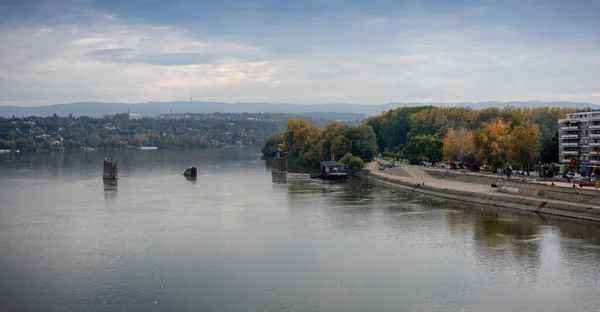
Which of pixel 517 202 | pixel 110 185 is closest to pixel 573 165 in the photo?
pixel 517 202

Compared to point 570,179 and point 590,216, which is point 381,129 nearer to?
point 570,179

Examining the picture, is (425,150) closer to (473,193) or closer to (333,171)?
(333,171)

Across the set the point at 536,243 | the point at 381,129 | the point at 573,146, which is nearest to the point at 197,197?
the point at 536,243

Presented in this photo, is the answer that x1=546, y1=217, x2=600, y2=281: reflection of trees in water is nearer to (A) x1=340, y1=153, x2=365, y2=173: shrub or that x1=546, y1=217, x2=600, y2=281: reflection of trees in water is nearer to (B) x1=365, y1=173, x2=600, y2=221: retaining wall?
(B) x1=365, y1=173, x2=600, y2=221: retaining wall

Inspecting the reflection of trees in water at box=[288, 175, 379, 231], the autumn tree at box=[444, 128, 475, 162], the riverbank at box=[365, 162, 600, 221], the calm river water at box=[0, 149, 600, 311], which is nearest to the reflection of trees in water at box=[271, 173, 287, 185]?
the reflection of trees in water at box=[288, 175, 379, 231]

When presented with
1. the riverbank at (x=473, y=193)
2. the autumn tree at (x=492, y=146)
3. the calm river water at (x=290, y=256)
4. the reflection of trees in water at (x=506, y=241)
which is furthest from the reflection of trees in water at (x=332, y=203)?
the autumn tree at (x=492, y=146)
